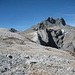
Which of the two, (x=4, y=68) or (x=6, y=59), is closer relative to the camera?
(x=4, y=68)

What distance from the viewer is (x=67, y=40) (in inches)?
3489

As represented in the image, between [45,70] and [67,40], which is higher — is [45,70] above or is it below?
below

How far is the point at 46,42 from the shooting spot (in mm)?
77625

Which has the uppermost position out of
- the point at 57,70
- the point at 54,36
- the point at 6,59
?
the point at 54,36

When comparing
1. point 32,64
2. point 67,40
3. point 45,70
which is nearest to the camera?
point 45,70

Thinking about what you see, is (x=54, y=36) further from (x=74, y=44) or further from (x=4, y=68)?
(x=4, y=68)

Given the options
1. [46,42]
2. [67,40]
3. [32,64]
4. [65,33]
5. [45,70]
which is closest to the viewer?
[45,70]

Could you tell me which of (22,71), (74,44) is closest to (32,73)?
(22,71)

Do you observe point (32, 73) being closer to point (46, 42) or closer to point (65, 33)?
point (46, 42)

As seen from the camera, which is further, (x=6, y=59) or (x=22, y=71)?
(x=6, y=59)

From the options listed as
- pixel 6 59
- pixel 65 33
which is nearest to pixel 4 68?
pixel 6 59

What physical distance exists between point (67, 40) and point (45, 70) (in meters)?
73.5

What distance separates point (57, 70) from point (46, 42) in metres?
Result: 59.2

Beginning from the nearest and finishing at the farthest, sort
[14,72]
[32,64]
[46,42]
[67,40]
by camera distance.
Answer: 1. [14,72]
2. [32,64]
3. [46,42]
4. [67,40]
